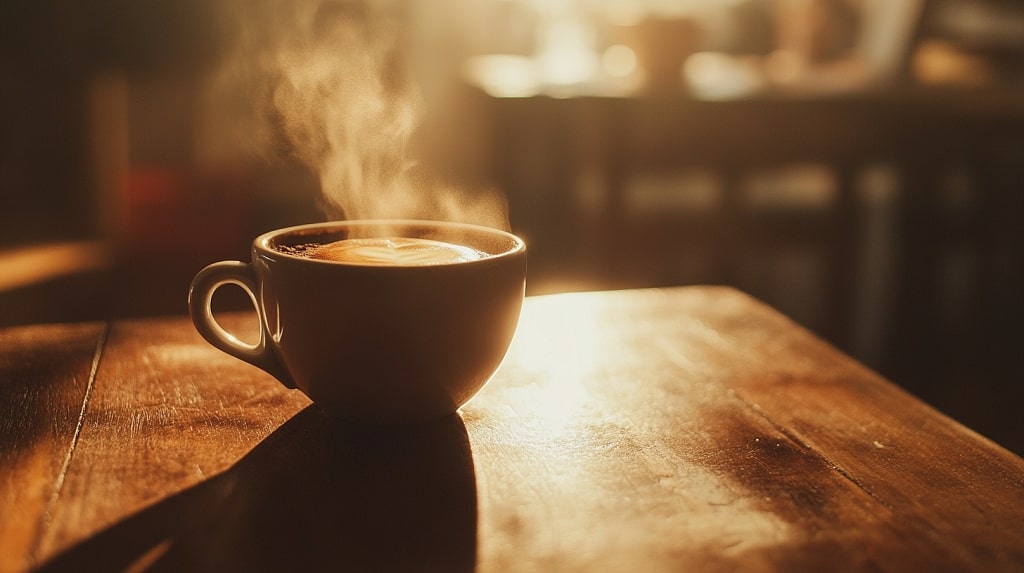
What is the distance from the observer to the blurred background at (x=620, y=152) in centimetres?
218

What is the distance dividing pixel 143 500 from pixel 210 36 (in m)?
2.61

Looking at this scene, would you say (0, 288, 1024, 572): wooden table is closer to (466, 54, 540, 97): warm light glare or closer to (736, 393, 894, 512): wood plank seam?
(736, 393, 894, 512): wood plank seam

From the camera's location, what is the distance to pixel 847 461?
1.74 ft

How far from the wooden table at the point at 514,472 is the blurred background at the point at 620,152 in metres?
1.48

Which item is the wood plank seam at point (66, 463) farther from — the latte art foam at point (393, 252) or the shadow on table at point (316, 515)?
the latte art foam at point (393, 252)

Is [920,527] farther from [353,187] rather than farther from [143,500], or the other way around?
[353,187]

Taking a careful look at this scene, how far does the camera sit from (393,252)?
563mm

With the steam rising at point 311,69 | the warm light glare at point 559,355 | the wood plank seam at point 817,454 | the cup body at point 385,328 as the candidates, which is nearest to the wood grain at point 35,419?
the cup body at point 385,328

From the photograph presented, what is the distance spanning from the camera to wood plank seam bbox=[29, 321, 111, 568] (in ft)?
1.36

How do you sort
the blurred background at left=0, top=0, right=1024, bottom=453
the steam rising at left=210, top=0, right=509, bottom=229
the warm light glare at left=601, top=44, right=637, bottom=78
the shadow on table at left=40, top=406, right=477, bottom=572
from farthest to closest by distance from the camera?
the warm light glare at left=601, top=44, right=637, bottom=78, the steam rising at left=210, top=0, right=509, bottom=229, the blurred background at left=0, top=0, right=1024, bottom=453, the shadow on table at left=40, top=406, right=477, bottom=572

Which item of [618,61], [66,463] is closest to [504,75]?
[618,61]

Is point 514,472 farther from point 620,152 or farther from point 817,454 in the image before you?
point 620,152

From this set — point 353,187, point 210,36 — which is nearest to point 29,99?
point 210,36

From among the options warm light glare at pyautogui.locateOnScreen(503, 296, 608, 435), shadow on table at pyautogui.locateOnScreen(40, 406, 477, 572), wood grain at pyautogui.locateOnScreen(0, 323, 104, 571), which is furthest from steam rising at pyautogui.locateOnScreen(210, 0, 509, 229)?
shadow on table at pyautogui.locateOnScreen(40, 406, 477, 572)
